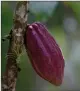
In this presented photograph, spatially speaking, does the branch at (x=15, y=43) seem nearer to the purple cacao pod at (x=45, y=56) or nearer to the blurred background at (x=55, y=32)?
the purple cacao pod at (x=45, y=56)

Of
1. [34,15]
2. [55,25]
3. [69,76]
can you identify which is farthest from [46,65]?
[69,76]

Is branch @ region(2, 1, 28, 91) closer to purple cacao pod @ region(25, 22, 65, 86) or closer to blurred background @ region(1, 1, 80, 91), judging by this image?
purple cacao pod @ region(25, 22, 65, 86)

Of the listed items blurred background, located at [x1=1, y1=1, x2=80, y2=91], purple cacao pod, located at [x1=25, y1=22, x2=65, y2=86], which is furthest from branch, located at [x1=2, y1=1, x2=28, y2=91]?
blurred background, located at [x1=1, y1=1, x2=80, y2=91]

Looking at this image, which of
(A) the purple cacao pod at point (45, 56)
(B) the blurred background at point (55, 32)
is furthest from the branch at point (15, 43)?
(B) the blurred background at point (55, 32)

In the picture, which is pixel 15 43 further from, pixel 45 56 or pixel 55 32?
pixel 55 32

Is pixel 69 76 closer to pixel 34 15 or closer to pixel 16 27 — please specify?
pixel 34 15
